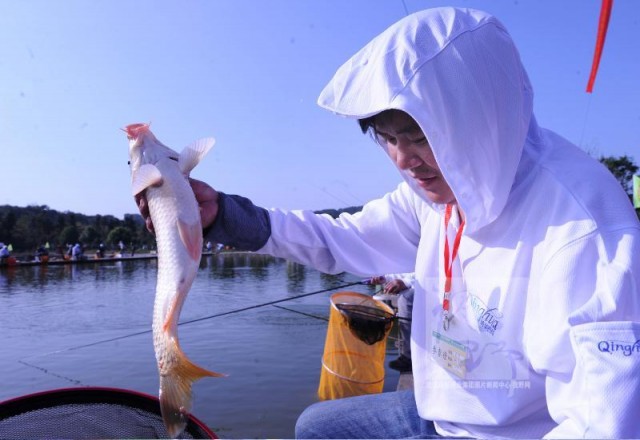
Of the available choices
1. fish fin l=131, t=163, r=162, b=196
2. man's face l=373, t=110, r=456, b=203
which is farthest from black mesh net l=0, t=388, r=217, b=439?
man's face l=373, t=110, r=456, b=203

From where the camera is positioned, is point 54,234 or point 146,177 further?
point 54,234

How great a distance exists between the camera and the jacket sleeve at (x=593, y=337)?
1.24 metres

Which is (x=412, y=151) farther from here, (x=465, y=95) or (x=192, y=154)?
(x=192, y=154)

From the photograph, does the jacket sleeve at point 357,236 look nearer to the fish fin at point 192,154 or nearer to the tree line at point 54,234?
the fish fin at point 192,154

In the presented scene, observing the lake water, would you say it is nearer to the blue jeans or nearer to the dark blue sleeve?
the blue jeans

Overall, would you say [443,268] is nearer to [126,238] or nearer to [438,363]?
[438,363]

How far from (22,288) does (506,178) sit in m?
21.4

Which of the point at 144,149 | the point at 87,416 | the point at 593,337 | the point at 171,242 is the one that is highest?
the point at 144,149

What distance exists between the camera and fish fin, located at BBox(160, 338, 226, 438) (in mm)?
1767

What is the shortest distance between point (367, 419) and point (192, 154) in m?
1.33

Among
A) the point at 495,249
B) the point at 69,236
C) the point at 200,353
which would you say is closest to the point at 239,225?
the point at 495,249

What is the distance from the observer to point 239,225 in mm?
2230

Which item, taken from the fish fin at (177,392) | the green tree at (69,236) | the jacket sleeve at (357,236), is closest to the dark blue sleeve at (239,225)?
the jacket sleeve at (357,236)

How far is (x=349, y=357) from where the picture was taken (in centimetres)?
503
